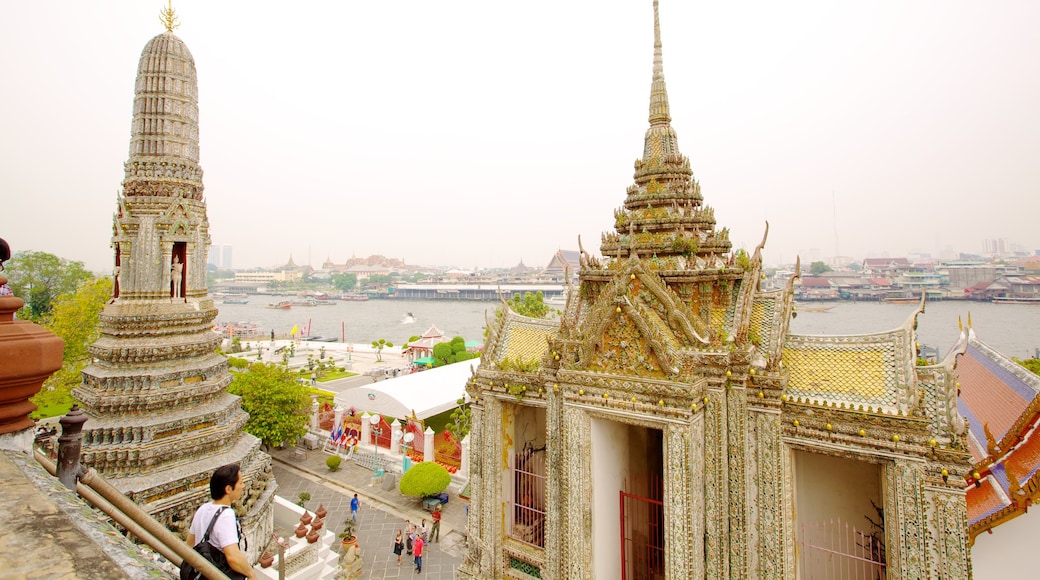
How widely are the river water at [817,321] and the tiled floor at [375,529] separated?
26.8m

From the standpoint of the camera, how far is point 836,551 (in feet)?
24.9

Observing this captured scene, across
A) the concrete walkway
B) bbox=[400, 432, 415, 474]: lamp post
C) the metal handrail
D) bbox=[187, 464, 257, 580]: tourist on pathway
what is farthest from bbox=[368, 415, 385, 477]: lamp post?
the metal handrail

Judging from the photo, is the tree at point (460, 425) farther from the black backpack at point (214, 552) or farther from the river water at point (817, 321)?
the river water at point (817, 321)

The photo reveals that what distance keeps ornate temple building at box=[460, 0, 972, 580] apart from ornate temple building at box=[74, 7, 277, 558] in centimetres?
759

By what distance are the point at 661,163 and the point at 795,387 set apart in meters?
5.14

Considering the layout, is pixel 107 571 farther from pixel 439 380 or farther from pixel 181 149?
pixel 439 380

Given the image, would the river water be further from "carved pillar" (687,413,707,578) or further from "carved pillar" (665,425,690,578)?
"carved pillar" (665,425,690,578)

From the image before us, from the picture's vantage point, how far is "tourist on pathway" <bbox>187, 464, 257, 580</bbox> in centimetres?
342

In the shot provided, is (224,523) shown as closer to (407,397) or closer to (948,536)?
(948,536)

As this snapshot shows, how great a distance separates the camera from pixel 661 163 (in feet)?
33.8

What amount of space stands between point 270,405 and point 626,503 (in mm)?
15600

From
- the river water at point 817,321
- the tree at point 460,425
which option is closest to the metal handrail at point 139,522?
the tree at point 460,425

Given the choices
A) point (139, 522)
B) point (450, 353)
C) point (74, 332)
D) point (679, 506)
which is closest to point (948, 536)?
point (679, 506)

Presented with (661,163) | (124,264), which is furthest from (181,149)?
(661,163)
